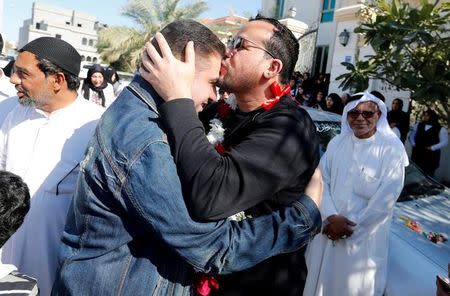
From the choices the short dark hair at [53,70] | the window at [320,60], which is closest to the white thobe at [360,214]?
the short dark hair at [53,70]

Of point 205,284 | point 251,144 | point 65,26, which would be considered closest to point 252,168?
point 251,144

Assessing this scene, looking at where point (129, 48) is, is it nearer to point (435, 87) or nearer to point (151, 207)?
point (435, 87)

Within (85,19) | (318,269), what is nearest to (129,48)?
(318,269)

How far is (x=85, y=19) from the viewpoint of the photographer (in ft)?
213

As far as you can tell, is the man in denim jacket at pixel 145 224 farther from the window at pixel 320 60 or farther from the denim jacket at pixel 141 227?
the window at pixel 320 60

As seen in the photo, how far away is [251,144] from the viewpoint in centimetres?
146

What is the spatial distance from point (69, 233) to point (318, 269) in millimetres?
2369

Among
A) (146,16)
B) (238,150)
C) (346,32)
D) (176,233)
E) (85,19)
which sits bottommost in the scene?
(176,233)

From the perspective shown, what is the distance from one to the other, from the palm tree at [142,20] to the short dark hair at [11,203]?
22530mm

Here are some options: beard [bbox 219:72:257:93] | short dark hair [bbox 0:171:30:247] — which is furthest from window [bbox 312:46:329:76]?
short dark hair [bbox 0:171:30:247]

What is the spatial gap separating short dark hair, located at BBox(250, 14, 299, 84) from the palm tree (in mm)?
22497

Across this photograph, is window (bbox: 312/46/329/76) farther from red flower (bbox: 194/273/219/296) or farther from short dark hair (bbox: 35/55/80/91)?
red flower (bbox: 194/273/219/296)

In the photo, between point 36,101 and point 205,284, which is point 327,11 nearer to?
point 36,101

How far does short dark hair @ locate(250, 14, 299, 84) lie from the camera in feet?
5.88
